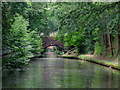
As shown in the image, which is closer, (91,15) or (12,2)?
(12,2)

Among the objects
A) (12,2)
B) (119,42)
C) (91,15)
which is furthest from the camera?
(119,42)

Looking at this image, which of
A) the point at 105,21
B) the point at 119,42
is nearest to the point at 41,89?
the point at 119,42

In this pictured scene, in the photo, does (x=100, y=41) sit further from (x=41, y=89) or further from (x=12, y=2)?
(x=41, y=89)

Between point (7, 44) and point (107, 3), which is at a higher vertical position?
point (107, 3)

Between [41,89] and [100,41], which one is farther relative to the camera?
[100,41]

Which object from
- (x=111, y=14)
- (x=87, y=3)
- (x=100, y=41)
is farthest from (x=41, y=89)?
(x=100, y=41)

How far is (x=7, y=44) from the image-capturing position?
72.8ft

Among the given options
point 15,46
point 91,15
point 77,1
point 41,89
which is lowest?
point 41,89

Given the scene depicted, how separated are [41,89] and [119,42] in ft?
56.8

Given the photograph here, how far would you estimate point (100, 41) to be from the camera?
1437 inches

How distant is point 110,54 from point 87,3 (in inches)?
544

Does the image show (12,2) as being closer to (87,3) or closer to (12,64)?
(87,3)

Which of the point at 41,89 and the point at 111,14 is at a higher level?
the point at 111,14

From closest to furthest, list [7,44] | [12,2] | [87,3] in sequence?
[12,2] → [87,3] → [7,44]
